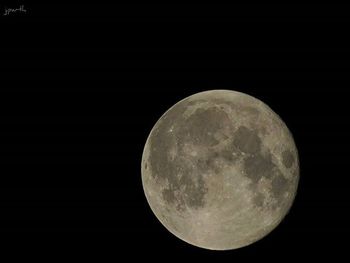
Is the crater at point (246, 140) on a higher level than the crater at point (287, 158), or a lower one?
higher

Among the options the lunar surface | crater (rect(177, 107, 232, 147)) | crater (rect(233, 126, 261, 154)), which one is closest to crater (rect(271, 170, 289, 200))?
the lunar surface

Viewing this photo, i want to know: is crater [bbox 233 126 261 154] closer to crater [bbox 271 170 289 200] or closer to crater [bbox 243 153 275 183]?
crater [bbox 243 153 275 183]

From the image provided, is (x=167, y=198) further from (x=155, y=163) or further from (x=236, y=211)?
(x=236, y=211)

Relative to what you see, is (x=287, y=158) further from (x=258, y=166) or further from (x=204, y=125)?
(x=204, y=125)

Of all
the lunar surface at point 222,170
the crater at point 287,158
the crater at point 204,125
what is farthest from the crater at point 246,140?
the crater at point 287,158

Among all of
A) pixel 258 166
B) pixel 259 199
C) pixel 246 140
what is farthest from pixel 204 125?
pixel 259 199

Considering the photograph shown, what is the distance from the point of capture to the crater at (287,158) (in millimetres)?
6273

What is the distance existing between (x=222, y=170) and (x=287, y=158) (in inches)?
37.7

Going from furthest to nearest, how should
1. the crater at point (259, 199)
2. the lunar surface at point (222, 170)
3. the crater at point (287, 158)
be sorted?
the crater at point (287, 158)
the crater at point (259, 199)
the lunar surface at point (222, 170)

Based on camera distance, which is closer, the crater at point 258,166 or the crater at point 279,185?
the crater at point 258,166

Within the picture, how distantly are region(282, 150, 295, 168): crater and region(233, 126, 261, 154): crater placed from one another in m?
0.43

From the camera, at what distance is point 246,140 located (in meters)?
6.04

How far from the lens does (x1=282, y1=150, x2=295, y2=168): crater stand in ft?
20.6

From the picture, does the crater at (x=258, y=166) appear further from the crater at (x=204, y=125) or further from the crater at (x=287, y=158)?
the crater at (x=204, y=125)
